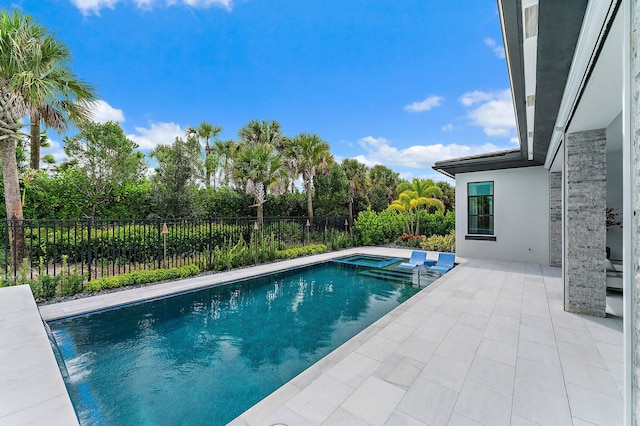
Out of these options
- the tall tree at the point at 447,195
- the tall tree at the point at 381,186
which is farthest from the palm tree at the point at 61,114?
the tall tree at the point at 447,195

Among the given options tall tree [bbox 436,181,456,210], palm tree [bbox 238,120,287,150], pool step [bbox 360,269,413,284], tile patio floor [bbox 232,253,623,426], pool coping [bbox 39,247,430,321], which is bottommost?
pool step [bbox 360,269,413,284]

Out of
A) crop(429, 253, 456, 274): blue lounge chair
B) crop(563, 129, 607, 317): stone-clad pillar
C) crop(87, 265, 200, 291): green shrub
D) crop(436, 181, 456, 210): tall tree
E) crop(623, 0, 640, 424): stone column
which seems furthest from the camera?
crop(436, 181, 456, 210): tall tree

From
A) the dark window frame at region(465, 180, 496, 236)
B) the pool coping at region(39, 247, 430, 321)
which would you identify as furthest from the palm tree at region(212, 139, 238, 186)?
the dark window frame at region(465, 180, 496, 236)

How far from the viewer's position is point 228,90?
55.7ft

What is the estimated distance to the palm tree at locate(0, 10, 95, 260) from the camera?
5.96 metres

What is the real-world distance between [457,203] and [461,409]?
32.3ft

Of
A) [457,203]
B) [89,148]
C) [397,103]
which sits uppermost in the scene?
[397,103]

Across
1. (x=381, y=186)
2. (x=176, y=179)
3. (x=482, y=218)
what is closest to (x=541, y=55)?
(x=482, y=218)

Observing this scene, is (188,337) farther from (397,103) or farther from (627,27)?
(397,103)

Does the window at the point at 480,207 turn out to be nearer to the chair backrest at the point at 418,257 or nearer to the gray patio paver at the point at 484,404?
the chair backrest at the point at 418,257

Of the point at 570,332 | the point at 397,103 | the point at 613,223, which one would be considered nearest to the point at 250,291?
the point at 570,332

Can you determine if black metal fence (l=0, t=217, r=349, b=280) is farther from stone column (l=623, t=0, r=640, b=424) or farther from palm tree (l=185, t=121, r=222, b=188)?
palm tree (l=185, t=121, r=222, b=188)

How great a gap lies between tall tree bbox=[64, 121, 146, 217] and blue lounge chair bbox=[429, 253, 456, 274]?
13.0 meters

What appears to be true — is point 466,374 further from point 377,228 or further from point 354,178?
point 354,178
